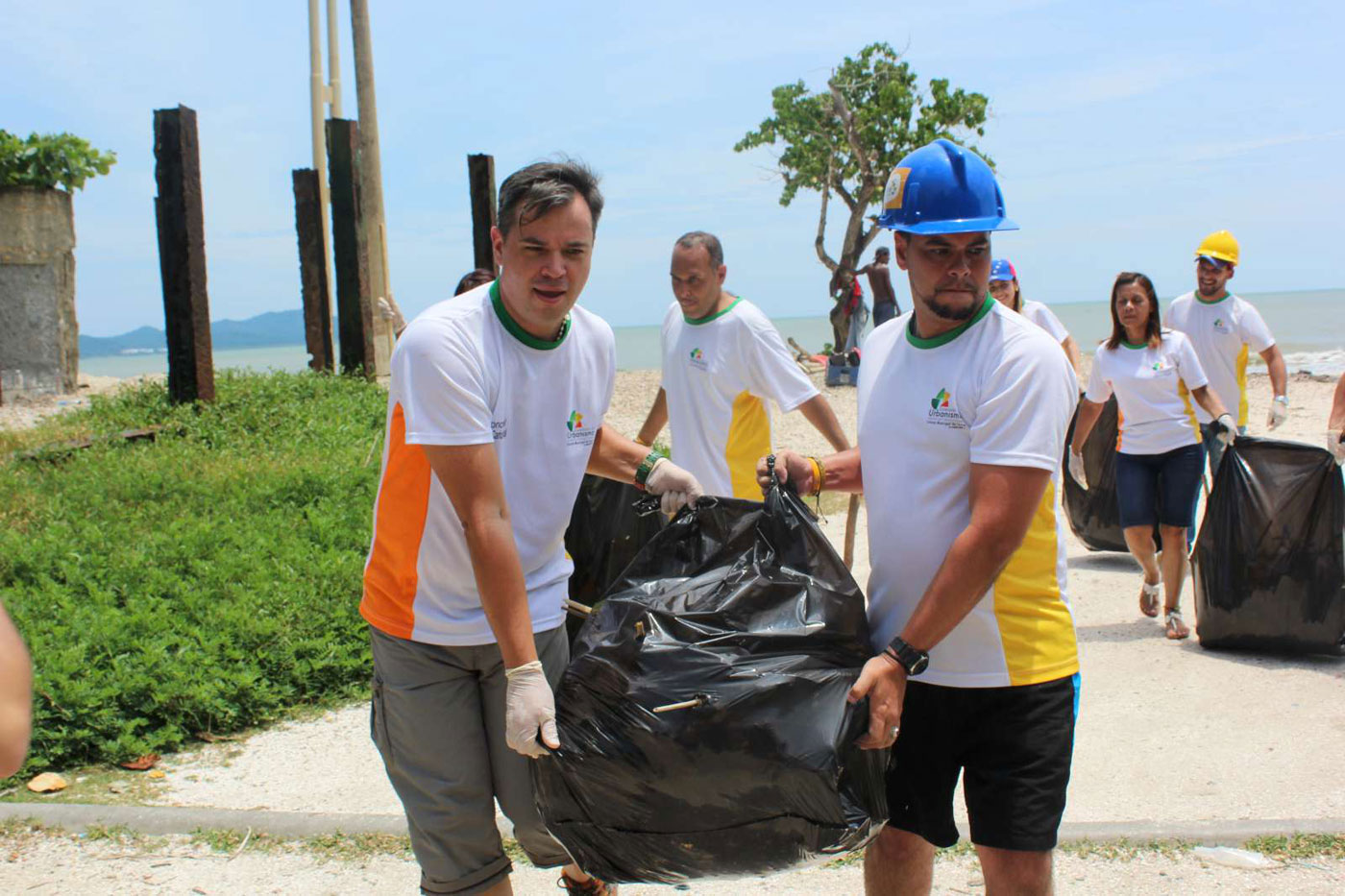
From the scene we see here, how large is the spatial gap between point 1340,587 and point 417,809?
468 centimetres

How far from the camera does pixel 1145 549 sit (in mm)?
6551

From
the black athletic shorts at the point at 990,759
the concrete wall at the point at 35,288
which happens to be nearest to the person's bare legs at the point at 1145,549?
the black athletic shorts at the point at 990,759

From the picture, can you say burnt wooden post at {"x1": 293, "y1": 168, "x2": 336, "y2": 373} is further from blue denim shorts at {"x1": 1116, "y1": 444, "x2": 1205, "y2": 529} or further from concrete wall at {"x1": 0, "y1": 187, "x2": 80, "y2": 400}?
blue denim shorts at {"x1": 1116, "y1": 444, "x2": 1205, "y2": 529}

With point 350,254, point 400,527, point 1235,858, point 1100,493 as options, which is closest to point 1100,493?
point 1100,493

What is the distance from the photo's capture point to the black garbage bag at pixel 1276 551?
18.9 ft

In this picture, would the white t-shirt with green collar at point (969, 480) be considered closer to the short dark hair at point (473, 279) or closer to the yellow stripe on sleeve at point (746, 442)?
the yellow stripe on sleeve at point (746, 442)

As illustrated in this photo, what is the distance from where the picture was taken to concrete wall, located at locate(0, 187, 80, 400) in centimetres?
1168

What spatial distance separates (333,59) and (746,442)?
17442 mm

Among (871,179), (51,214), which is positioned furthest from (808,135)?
(51,214)

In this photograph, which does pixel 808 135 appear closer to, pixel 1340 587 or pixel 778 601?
pixel 1340 587

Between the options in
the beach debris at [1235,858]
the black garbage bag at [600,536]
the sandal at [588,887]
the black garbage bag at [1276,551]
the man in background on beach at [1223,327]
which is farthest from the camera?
the man in background on beach at [1223,327]

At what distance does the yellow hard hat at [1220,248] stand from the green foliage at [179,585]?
5.37 metres

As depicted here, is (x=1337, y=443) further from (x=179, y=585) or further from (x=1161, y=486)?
(x=179, y=585)

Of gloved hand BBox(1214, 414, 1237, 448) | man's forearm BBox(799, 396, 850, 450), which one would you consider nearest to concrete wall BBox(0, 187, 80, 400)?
man's forearm BBox(799, 396, 850, 450)
